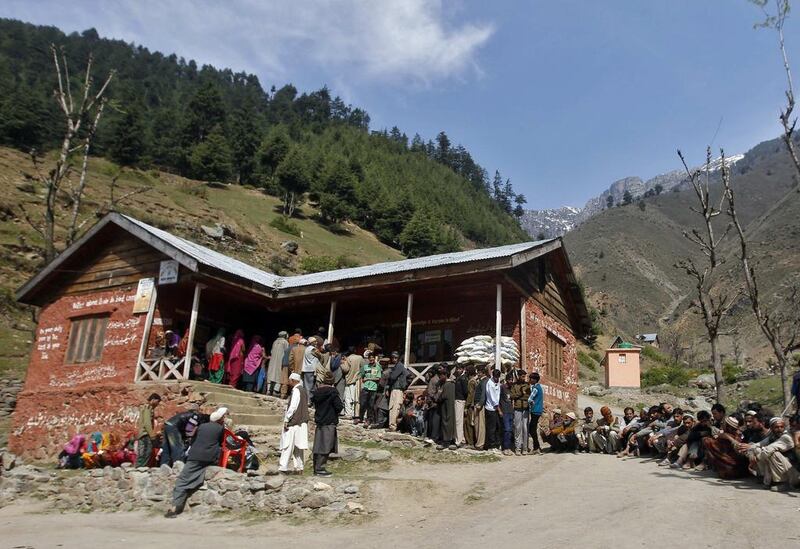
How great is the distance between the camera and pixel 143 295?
1694 centimetres

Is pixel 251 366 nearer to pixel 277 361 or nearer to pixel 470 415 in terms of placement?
pixel 277 361

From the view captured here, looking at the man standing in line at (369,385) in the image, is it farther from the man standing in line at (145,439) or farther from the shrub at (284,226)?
the shrub at (284,226)

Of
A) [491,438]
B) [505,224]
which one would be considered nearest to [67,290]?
[491,438]

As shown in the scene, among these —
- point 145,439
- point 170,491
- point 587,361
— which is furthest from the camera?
point 587,361

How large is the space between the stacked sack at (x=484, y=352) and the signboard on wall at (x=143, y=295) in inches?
329

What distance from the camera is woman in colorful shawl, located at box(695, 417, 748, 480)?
9930 mm

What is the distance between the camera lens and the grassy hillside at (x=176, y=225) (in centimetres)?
2868

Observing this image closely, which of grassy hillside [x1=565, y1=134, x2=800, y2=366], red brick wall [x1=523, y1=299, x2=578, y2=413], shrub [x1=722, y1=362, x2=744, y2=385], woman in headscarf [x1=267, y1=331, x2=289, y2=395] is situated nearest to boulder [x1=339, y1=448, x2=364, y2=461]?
woman in headscarf [x1=267, y1=331, x2=289, y2=395]

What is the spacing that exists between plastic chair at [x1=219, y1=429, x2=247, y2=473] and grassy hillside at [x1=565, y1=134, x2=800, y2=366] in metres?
54.0

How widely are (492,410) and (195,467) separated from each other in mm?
6182

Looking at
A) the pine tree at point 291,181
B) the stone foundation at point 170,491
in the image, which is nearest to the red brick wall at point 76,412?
the stone foundation at point 170,491

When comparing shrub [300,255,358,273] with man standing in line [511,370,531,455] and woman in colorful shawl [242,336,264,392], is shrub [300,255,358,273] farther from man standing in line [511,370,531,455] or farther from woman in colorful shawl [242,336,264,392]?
man standing in line [511,370,531,455]

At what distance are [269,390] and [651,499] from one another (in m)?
10.5

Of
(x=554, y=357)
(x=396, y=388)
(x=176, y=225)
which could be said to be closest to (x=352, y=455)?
(x=396, y=388)
